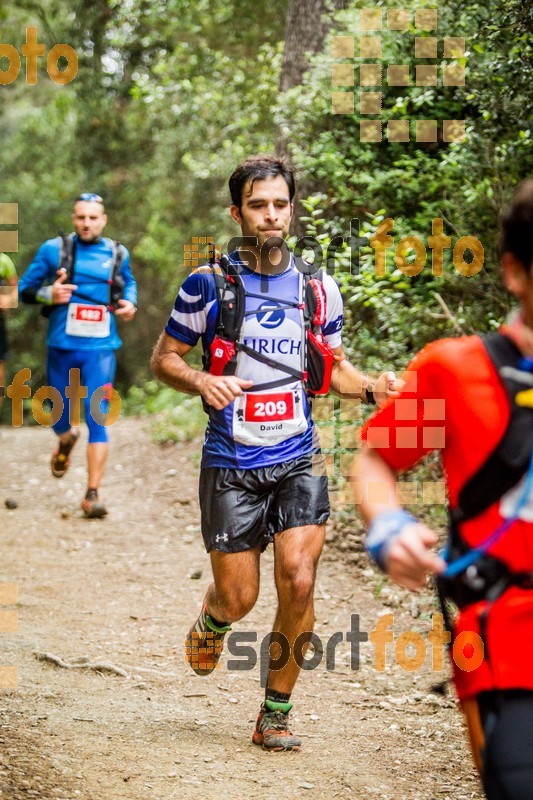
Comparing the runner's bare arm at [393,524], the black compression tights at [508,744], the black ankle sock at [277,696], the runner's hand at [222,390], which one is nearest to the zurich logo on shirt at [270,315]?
the runner's hand at [222,390]

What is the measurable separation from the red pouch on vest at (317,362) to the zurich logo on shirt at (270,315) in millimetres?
142

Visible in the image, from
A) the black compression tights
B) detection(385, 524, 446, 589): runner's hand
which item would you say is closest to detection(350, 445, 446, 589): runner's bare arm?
detection(385, 524, 446, 589): runner's hand

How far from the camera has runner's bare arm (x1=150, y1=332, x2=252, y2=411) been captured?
Answer: 3.75 m

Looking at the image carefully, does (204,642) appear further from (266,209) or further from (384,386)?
(266,209)

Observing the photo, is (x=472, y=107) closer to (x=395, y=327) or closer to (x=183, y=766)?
(x=395, y=327)

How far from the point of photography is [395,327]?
7.26 m

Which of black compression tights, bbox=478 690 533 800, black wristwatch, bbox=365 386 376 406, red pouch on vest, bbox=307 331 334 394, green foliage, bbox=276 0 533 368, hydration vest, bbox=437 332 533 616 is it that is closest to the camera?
black compression tights, bbox=478 690 533 800

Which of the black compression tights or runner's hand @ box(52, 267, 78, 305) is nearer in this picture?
the black compression tights

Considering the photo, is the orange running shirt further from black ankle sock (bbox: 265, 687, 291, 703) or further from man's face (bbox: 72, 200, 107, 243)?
man's face (bbox: 72, 200, 107, 243)

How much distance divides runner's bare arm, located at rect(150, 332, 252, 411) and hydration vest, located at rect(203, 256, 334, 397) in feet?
0.42

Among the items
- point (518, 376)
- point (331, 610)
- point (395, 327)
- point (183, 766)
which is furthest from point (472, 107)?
point (518, 376)

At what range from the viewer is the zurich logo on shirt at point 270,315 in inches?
165

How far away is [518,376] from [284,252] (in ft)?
7.42

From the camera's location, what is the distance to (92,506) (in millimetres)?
8734
